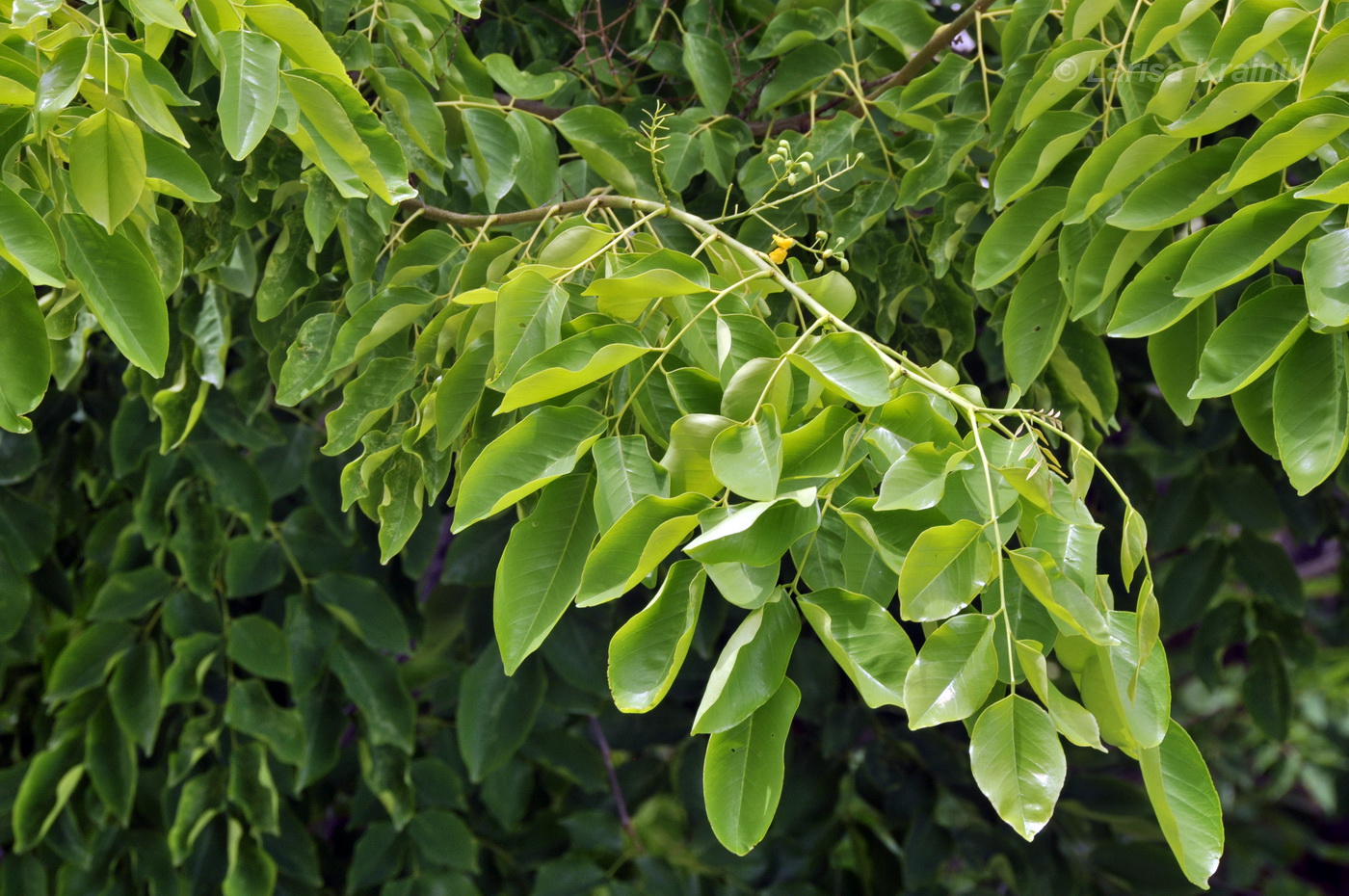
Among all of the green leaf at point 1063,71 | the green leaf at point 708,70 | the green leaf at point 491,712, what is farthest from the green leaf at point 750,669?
the green leaf at point 491,712

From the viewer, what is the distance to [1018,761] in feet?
1.23

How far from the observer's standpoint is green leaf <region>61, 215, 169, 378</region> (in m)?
0.46

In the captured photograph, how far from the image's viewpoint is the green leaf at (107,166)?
0.43m

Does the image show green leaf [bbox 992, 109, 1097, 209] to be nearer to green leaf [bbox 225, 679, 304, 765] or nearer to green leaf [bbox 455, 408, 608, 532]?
green leaf [bbox 455, 408, 608, 532]

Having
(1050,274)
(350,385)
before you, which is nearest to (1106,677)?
(1050,274)

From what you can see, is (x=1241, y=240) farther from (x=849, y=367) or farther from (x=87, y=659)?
(x=87, y=659)

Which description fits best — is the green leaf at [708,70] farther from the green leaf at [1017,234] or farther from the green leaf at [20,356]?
the green leaf at [20,356]

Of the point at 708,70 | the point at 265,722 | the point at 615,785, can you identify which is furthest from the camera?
the point at 615,785

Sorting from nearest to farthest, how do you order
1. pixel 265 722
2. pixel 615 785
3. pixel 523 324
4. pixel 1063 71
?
1. pixel 523 324
2. pixel 1063 71
3. pixel 265 722
4. pixel 615 785

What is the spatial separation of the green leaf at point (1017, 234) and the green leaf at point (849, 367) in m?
0.21

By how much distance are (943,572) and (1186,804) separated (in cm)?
13

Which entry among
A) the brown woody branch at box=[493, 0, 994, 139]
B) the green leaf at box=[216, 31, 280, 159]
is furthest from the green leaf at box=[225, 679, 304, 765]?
the green leaf at box=[216, 31, 280, 159]

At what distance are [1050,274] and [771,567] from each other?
0.32m

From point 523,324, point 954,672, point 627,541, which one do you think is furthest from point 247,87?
point 954,672
